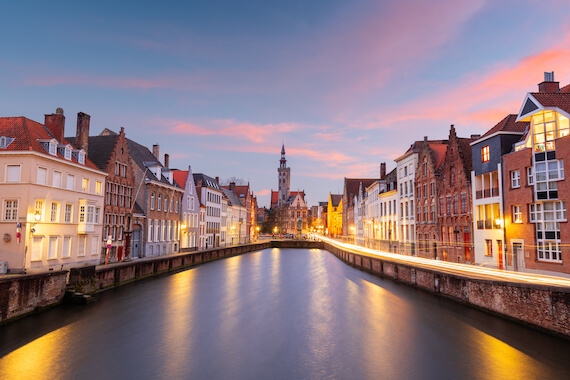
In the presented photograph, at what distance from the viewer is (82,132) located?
1447 inches

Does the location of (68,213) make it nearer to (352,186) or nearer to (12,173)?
(12,173)

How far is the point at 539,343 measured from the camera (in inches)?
664

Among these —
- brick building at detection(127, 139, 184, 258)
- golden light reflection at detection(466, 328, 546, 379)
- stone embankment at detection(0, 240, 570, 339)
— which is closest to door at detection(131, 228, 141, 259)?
brick building at detection(127, 139, 184, 258)

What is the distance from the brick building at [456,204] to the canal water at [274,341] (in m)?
12.4

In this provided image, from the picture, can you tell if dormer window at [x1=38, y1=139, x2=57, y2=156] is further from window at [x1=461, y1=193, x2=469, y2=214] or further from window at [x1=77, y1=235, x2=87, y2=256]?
window at [x1=461, y1=193, x2=469, y2=214]

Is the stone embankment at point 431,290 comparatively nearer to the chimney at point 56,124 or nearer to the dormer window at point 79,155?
the dormer window at point 79,155

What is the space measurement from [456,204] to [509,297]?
2219 centimetres

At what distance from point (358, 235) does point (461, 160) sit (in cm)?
4881

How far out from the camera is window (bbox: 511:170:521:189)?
3070cm

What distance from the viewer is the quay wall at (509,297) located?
1677cm

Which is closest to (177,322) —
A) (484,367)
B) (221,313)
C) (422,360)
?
(221,313)

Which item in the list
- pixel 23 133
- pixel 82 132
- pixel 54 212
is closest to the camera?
pixel 23 133

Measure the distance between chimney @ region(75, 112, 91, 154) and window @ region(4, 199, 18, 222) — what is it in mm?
10145

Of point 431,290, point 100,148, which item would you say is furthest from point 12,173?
point 431,290
